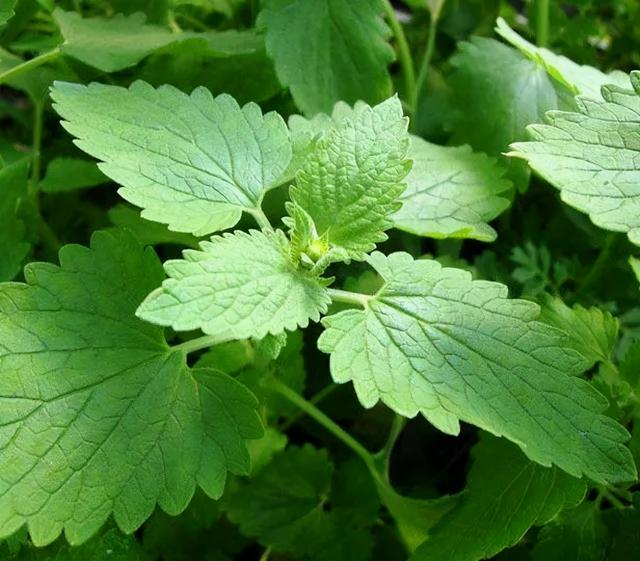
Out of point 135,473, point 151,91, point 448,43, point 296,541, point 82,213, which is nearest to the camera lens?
point 135,473

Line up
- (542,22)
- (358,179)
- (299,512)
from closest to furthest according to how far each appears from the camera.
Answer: (358,179) < (299,512) < (542,22)

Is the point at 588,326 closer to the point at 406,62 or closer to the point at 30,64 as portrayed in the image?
the point at 406,62

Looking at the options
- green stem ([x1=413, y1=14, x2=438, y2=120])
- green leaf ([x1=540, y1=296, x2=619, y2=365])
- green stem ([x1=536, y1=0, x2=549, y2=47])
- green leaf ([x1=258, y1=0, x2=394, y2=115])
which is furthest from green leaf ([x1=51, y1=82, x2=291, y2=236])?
green stem ([x1=536, y1=0, x2=549, y2=47])

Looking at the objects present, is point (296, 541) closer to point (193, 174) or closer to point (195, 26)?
point (193, 174)

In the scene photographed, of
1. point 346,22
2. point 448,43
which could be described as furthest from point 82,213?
point 448,43

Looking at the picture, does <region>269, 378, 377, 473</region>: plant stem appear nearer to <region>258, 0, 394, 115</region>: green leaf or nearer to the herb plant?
the herb plant

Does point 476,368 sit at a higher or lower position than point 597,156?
lower

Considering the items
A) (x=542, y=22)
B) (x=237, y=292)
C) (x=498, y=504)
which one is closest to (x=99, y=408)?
(x=237, y=292)
